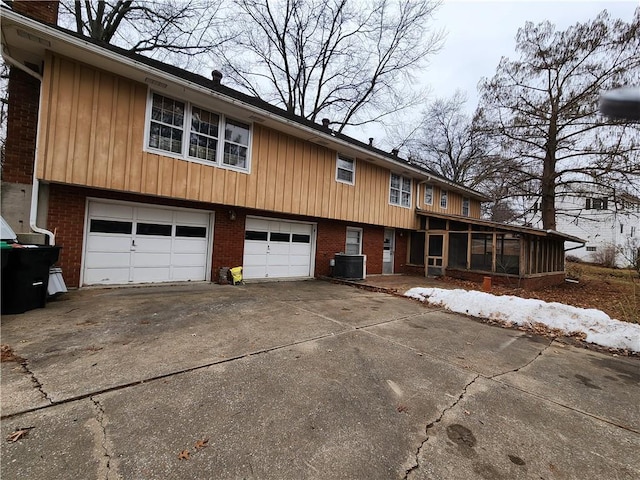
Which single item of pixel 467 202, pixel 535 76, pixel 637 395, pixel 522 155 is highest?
pixel 535 76

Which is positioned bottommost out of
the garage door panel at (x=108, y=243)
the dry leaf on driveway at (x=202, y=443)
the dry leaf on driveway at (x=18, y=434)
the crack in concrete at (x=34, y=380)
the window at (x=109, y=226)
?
the dry leaf on driveway at (x=202, y=443)

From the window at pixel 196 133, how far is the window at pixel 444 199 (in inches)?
455

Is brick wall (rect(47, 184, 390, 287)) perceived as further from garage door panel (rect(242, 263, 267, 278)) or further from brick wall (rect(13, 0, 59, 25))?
brick wall (rect(13, 0, 59, 25))

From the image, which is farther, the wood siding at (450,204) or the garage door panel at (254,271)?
the wood siding at (450,204)

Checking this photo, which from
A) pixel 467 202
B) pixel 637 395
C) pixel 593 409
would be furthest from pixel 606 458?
pixel 467 202

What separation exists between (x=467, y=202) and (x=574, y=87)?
289 inches

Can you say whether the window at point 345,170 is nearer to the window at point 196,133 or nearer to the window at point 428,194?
the window at point 196,133

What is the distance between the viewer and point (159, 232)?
7.88 metres

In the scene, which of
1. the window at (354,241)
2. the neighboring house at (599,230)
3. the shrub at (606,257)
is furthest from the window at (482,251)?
the shrub at (606,257)

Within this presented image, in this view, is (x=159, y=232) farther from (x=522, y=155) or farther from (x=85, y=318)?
(x=522, y=155)

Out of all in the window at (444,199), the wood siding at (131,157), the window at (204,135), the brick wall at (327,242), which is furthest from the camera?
the window at (444,199)

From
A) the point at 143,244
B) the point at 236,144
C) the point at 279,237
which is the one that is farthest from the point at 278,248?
the point at 143,244

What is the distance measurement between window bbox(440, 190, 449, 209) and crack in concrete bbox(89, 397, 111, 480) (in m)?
16.4

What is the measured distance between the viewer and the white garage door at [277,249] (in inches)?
383
